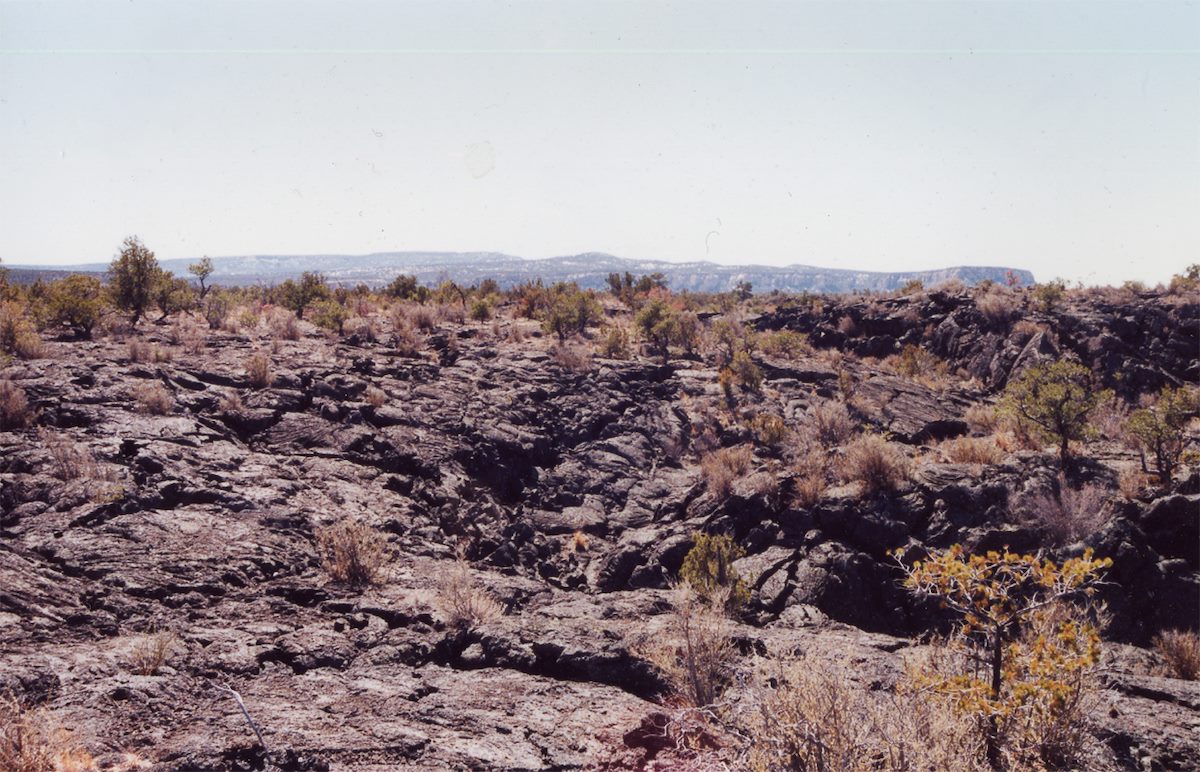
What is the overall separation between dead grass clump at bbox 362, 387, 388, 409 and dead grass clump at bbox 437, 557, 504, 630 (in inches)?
276

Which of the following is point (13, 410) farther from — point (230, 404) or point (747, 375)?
point (747, 375)

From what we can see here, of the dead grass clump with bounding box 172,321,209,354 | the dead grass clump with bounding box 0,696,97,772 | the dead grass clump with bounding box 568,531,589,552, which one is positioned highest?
the dead grass clump with bounding box 172,321,209,354

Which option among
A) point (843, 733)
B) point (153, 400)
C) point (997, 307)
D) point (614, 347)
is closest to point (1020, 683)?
point (843, 733)

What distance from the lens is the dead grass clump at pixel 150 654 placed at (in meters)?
4.85

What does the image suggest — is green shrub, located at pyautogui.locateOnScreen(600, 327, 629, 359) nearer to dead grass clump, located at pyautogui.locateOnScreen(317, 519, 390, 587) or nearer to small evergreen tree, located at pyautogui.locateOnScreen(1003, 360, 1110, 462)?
small evergreen tree, located at pyautogui.locateOnScreen(1003, 360, 1110, 462)

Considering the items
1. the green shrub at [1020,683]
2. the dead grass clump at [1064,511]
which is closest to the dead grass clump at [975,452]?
the dead grass clump at [1064,511]

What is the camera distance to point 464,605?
6.60 meters

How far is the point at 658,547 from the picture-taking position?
10461 millimetres

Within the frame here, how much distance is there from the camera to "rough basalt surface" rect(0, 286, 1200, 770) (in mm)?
4715

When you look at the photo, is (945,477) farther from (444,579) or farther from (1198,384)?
(1198,384)

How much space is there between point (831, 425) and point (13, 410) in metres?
15.1

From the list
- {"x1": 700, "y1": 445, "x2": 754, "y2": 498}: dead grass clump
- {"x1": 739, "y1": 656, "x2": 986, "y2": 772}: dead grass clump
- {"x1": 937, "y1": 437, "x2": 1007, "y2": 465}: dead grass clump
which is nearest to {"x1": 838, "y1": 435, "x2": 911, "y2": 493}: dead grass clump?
{"x1": 937, "y1": 437, "x2": 1007, "y2": 465}: dead grass clump

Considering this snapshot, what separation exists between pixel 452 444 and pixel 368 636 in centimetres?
674

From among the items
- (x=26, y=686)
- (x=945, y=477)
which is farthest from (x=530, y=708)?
(x=945, y=477)
